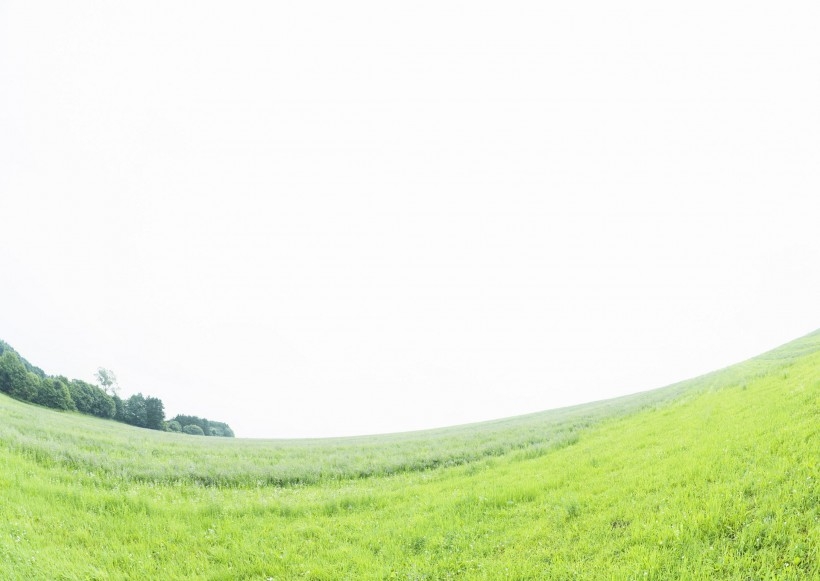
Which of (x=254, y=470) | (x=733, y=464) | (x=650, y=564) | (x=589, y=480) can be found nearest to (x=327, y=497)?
(x=254, y=470)

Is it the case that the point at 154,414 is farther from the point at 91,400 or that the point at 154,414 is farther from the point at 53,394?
the point at 53,394

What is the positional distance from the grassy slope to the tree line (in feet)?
217

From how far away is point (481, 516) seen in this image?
8.08 meters

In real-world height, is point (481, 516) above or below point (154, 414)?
above

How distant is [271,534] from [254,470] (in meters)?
6.38

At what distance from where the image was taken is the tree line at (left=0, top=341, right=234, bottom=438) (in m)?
57.9

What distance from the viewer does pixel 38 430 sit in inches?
674

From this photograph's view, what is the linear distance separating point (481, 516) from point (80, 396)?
8743 cm

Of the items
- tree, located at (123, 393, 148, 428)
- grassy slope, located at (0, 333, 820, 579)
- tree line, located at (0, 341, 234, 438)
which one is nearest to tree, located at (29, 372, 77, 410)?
tree line, located at (0, 341, 234, 438)

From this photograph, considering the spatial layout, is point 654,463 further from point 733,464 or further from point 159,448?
point 159,448

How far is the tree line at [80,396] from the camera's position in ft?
190

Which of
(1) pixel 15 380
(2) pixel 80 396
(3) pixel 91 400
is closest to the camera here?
(1) pixel 15 380

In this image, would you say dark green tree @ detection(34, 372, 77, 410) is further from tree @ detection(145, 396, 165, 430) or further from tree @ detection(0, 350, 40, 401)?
tree @ detection(145, 396, 165, 430)

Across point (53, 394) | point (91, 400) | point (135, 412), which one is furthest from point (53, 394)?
point (135, 412)
